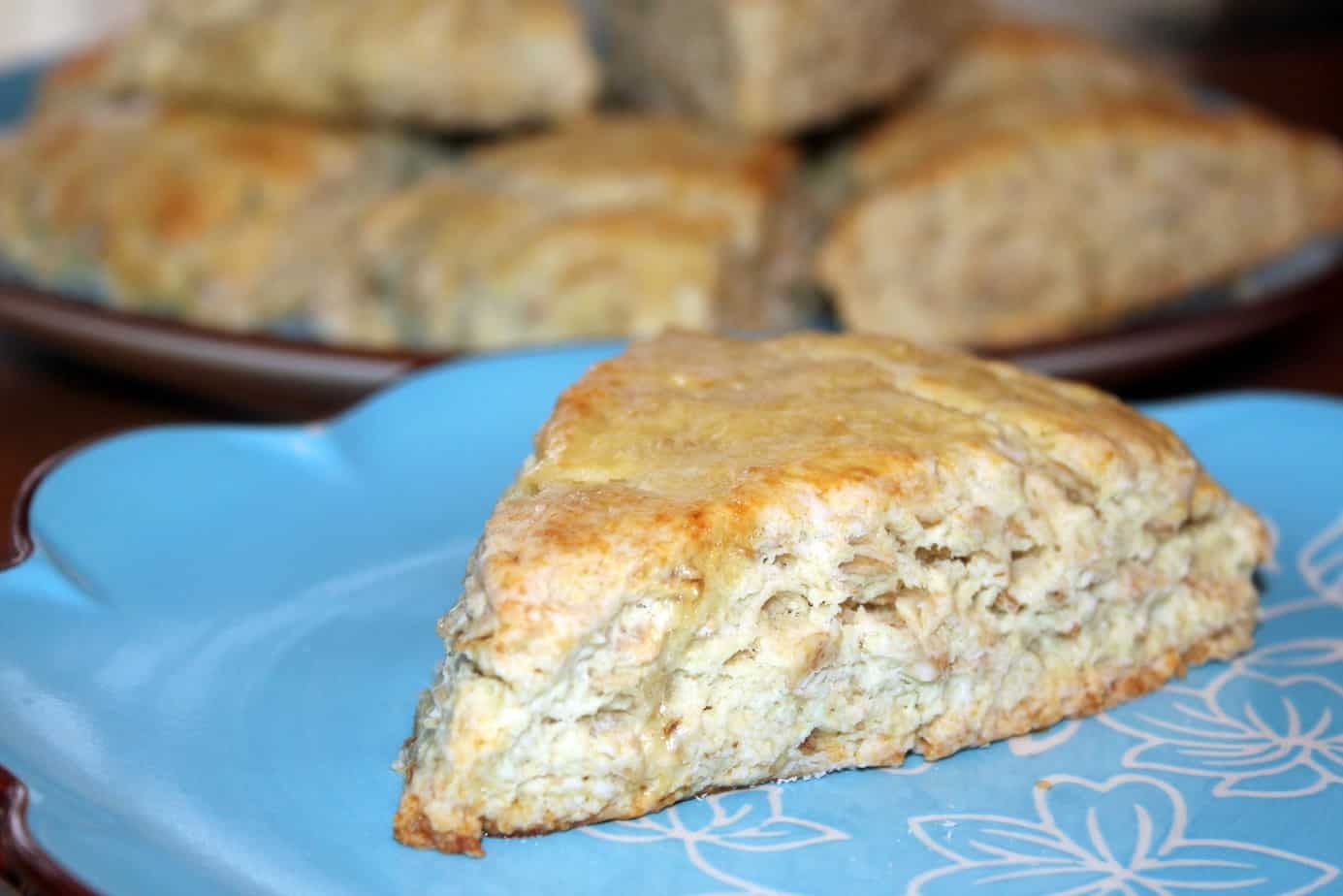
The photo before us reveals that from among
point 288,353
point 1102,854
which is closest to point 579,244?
point 288,353

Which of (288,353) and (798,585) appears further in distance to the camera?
(288,353)

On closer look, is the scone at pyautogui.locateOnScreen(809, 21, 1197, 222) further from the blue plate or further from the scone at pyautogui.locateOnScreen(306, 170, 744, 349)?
the blue plate

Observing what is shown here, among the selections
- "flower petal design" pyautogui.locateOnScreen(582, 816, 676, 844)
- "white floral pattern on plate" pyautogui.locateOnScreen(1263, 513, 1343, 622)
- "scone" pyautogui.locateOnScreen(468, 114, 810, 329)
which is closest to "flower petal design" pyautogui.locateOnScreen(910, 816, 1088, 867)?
"flower petal design" pyautogui.locateOnScreen(582, 816, 676, 844)

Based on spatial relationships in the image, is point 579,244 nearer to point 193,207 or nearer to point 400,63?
point 400,63

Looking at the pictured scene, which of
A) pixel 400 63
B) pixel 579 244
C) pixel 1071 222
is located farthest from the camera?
pixel 400 63

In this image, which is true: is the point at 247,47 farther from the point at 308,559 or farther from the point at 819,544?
the point at 819,544

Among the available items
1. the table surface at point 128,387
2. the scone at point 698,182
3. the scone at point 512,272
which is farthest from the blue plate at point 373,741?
the scone at point 698,182

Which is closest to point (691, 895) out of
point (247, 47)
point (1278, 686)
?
point (1278, 686)
